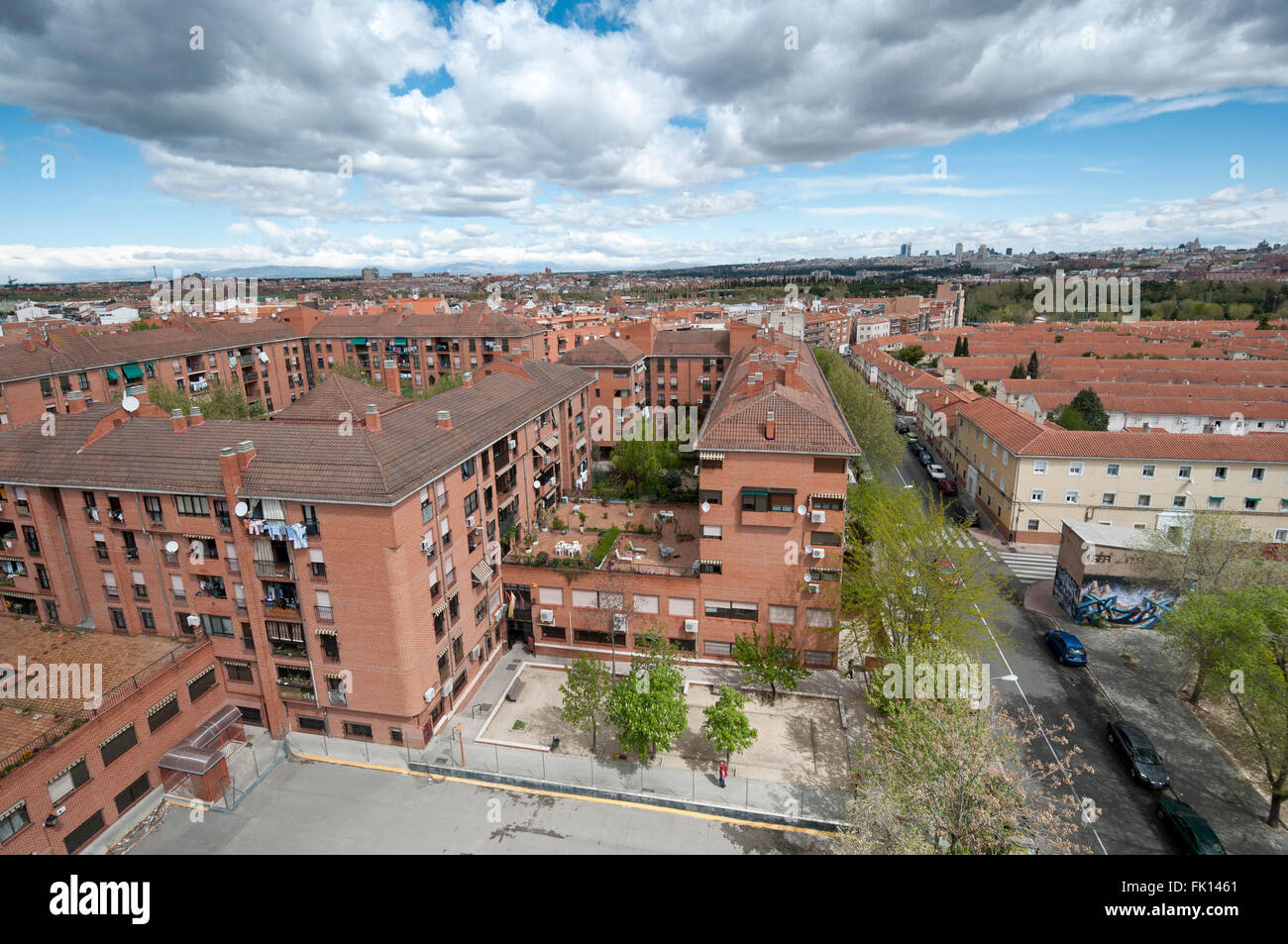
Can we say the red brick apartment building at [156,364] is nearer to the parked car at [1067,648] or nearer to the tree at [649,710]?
the tree at [649,710]

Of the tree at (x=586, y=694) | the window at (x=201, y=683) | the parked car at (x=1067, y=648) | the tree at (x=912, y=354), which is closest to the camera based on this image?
the tree at (x=586, y=694)

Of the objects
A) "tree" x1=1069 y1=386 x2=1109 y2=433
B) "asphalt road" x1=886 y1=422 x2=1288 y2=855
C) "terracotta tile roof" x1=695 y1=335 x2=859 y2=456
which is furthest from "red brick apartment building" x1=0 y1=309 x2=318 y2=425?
"tree" x1=1069 y1=386 x2=1109 y2=433

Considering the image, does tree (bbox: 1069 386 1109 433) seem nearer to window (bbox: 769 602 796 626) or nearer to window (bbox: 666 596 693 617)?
window (bbox: 769 602 796 626)

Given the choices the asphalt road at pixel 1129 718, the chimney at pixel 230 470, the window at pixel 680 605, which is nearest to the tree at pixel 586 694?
the window at pixel 680 605

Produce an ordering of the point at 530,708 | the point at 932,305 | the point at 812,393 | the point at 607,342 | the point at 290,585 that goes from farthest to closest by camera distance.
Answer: the point at 932,305, the point at 607,342, the point at 812,393, the point at 530,708, the point at 290,585

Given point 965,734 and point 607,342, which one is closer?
point 965,734
